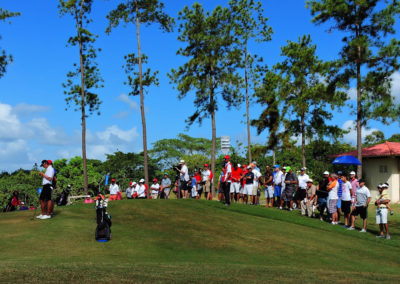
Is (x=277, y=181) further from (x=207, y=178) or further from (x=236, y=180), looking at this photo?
(x=207, y=178)

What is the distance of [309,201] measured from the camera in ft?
62.4

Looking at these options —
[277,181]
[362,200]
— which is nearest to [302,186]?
[277,181]

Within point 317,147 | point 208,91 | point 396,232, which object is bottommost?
point 396,232

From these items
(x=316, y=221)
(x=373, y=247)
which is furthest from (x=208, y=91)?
(x=373, y=247)

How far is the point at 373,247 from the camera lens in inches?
539

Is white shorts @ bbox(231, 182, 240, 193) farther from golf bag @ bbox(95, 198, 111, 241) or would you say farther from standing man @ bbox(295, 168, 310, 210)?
golf bag @ bbox(95, 198, 111, 241)

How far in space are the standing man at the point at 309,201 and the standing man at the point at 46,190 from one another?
10604 mm

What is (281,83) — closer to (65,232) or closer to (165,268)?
(65,232)

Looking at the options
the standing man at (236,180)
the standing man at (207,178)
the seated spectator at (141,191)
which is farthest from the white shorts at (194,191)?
the seated spectator at (141,191)

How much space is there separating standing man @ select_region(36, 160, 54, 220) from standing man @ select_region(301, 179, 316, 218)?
10.6 m

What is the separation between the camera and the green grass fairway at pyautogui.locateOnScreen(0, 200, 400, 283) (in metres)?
8.19

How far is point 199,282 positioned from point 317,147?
33.0 metres

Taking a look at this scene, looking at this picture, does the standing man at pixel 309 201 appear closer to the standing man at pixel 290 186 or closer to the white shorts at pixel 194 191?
the standing man at pixel 290 186

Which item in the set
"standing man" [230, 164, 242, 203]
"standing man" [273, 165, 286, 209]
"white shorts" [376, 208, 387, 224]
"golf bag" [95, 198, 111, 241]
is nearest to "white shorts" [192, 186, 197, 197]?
"standing man" [230, 164, 242, 203]
